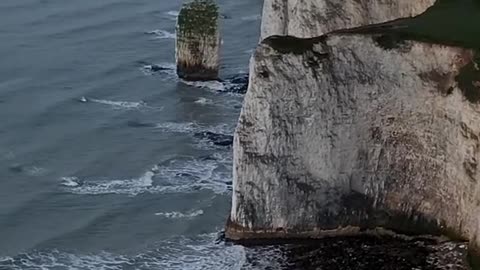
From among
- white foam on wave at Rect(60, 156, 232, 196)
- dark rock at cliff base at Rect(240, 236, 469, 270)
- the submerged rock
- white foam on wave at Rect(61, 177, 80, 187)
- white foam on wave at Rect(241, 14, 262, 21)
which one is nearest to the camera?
dark rock at cliff base at Rect(240, 236, 469, 270)

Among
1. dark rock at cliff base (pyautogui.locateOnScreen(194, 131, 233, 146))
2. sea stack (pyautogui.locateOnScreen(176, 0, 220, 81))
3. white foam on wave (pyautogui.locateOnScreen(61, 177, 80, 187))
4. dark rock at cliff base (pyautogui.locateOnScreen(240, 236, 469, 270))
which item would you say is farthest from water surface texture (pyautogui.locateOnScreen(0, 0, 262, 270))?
dark rock at cliff base (pyautogui.locateOnScreen(240, 236, 469, 270))

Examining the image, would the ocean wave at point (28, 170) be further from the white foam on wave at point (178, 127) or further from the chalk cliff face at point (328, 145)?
the chalk cliff face at point (328, 145)

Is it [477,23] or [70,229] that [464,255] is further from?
[70,229]

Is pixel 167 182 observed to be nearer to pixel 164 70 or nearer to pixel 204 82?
pixel 204 82

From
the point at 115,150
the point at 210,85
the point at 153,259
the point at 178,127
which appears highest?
the point at 210,85

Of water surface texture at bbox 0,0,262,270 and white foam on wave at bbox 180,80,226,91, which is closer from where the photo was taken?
water surface texture at bbox 0,0,262,270

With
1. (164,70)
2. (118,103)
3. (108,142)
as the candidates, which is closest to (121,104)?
(118,103)

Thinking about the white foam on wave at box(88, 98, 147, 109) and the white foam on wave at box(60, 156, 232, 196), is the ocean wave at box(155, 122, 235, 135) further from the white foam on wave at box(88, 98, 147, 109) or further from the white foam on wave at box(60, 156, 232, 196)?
the white foam on wave at box(60, 156, 232, 196)

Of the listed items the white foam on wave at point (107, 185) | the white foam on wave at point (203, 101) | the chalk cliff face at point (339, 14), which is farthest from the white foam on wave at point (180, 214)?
the white foam on wave at point (203, 101)
